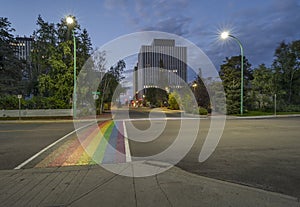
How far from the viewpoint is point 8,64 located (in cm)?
3678

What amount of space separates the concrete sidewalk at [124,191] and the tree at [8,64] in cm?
3640

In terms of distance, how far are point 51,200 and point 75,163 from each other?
2453 millimetres

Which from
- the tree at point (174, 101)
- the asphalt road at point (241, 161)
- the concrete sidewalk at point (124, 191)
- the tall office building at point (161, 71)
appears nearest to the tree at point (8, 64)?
the tall office building at point (161, 71)

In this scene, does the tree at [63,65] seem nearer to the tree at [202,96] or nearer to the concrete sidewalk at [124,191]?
the tree at [202,96]

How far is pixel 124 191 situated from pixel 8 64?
4124 cm

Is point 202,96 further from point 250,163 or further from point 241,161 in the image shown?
point 250,163

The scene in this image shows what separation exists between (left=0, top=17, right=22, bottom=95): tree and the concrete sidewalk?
36.4 m

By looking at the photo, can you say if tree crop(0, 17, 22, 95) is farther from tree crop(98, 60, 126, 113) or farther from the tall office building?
the tall office building

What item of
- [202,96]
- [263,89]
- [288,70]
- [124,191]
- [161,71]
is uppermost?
[161,71]

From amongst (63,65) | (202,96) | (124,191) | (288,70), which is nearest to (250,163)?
(124,191)

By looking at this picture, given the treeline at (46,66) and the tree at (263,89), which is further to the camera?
the tree at (263,89)

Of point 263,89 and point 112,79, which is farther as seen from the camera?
point 112,79

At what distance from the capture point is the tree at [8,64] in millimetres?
35306

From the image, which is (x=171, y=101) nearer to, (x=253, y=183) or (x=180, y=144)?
(x=180, y=144)
